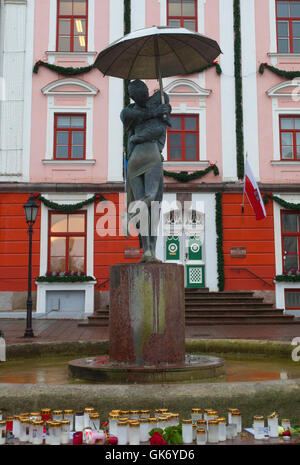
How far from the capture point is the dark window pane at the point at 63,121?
19.5 m

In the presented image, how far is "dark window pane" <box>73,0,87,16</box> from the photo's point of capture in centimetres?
2006

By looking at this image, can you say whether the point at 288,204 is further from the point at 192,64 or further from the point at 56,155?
the point at 192,64

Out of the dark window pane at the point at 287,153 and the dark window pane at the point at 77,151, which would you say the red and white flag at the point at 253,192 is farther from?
the dark window pane at the point at 77,151

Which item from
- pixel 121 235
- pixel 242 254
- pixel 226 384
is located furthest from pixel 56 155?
pixel 226 384

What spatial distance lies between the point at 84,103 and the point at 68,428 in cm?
1719

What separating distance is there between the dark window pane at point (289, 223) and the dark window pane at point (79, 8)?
10.9 m

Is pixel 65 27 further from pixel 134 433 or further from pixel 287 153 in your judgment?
pixel 134 433

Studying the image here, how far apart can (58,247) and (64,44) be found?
305 inches

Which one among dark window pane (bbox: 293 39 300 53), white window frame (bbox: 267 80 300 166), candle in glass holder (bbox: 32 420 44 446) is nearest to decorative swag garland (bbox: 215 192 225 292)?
white window frame (bbox: 267 80 300 166)

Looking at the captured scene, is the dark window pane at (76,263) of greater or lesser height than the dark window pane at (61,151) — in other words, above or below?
below

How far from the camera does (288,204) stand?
61.5 ft

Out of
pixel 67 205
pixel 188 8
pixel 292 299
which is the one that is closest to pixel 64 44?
pixel 188 8

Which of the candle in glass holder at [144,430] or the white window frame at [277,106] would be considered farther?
the white window frame at [277,106]

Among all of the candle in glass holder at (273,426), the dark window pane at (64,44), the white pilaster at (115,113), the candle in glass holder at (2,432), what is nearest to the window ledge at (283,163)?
the white pilaster at (115,113)
